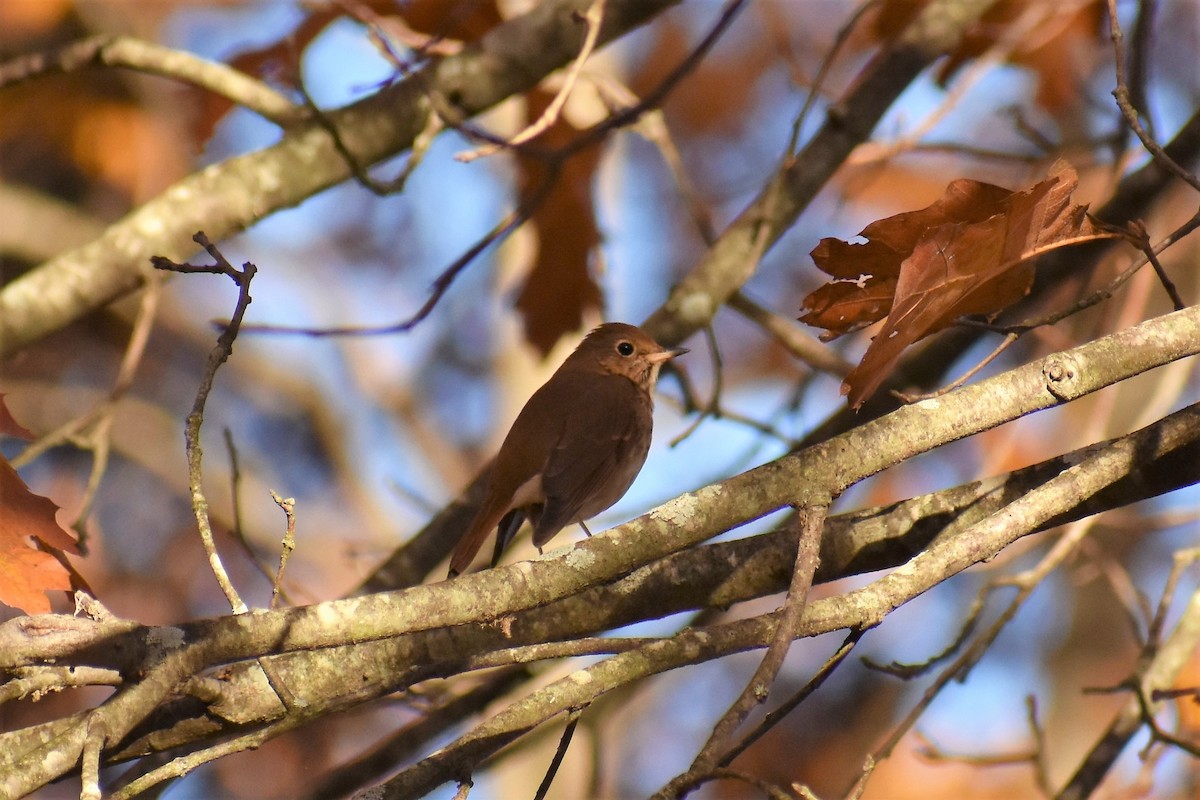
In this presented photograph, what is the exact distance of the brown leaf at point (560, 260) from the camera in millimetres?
4191

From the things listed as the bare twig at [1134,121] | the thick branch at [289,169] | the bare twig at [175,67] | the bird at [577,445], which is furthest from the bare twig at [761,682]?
the bare twig at [175,67]

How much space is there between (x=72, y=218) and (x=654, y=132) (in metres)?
4.58

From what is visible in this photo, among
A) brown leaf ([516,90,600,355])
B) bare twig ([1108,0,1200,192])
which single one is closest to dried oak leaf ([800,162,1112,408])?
bare twig ([1108,0,1200,192])

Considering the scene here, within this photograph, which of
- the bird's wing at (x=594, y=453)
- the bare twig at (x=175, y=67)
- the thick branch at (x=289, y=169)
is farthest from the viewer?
the bird's wing at (x=594, y=453)

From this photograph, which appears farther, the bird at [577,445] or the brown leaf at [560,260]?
the brown leaf at [560,260]

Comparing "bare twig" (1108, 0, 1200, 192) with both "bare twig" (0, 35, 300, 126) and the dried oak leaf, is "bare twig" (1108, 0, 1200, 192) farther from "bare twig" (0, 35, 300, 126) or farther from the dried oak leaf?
"bare twig" (0, 35, 300, 126)

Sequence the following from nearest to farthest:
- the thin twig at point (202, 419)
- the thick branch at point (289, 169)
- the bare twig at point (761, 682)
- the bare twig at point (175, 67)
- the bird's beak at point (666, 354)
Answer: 1. the bare twig at point (761, 682)
2. the thin twig at point (202, 419)
3. the thick branch at point (289, 169)
4. the bare twig at point (175, 67)
5. the bird's beak at point (666, 354)

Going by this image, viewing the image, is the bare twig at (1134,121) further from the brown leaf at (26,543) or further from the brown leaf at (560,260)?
the brown leaf at (560,260)

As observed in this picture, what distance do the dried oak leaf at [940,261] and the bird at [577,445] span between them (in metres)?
1.71

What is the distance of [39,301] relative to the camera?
3.47 metres

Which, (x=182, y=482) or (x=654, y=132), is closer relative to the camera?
(x=654, y=132)

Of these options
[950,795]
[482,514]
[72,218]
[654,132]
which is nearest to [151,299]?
[482,514]

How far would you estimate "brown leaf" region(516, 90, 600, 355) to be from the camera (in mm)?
4191

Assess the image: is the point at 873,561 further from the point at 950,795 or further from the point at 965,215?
the point at 950,795
